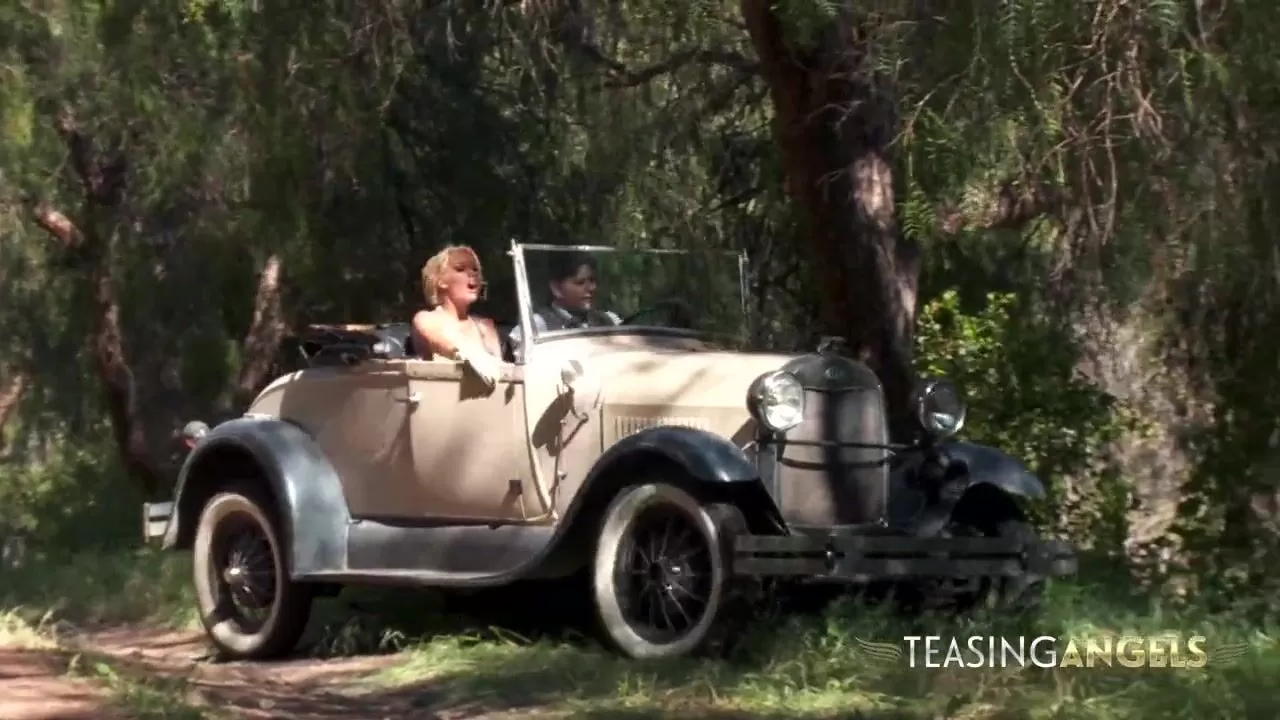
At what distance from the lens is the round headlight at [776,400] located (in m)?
7.33

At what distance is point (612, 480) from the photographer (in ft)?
24.7

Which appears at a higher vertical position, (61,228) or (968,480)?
(61,228)

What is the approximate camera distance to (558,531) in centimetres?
761

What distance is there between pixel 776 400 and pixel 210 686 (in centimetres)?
250

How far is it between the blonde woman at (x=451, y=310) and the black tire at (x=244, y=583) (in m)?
1.16

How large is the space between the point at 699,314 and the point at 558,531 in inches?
67.2

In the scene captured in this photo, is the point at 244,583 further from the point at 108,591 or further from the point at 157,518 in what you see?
the point at 108,591

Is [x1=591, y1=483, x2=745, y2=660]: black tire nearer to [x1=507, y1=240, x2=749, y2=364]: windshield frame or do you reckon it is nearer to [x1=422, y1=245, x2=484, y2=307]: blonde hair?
[x1=507, y1=240, x2=749, y2=364]: windshield frame

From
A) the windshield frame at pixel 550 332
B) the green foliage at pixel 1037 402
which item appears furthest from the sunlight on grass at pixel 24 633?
the green foliage at pixel 1037 402

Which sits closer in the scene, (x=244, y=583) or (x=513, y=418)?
(x=513, y=418)

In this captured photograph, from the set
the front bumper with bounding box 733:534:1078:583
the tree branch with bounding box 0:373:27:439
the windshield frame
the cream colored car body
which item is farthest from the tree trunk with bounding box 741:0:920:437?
the tree branch with bounding box 0:373:27:439

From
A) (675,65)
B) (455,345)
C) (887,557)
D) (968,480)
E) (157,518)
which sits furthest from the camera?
(675,65)

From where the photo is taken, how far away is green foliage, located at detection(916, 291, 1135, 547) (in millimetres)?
9586

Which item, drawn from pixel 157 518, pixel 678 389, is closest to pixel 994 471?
pixel 678 389
